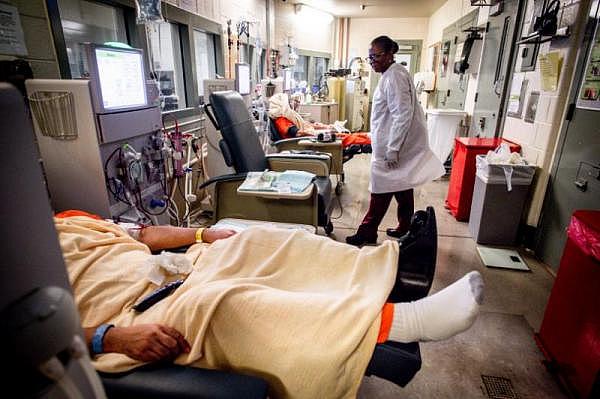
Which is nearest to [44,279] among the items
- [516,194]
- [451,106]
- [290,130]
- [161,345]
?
[161,345]

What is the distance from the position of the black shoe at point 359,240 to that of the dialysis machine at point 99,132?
1507mm

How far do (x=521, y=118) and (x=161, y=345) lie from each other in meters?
3.03

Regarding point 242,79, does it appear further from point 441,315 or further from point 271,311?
point 441,315

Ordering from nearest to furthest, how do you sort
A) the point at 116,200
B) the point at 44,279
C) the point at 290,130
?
the point at 44,279, the point at 116,200, the point at 290,130

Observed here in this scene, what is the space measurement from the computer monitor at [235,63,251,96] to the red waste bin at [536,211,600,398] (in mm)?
2688

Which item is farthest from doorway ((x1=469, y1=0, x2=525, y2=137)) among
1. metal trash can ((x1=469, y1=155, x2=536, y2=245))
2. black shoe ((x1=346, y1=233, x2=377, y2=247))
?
black shoe ((x1=346, y1=233, x2=377, y2=247))

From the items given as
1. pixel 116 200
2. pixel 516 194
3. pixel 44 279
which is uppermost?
pixel 44 279

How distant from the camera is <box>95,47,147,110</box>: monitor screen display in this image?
144 cm

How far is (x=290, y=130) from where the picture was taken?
150 inches

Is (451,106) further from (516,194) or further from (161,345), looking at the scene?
(161,345)

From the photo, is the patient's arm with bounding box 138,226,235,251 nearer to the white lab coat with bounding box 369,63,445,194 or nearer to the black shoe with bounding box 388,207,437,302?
the black shoe with bounding box 388,207,437,302

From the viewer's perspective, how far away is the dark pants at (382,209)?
253cm

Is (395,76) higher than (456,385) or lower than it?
higher

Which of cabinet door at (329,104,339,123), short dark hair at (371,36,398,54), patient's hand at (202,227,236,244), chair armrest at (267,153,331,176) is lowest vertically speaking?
patient's hand at (202,227,236,244)
